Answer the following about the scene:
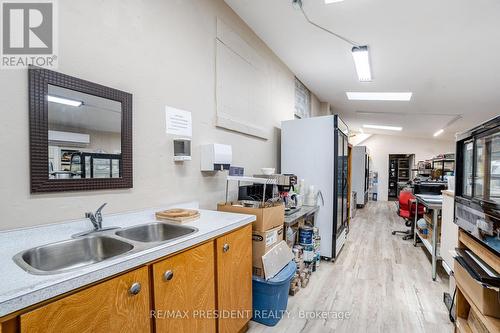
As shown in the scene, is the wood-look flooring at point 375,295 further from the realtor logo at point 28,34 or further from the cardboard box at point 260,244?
the realtor logo at point 28,34

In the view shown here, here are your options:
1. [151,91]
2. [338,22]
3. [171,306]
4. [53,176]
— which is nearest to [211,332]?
[171,306]

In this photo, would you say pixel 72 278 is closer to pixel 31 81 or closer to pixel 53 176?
pixel 53 176

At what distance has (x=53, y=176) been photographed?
51.2 inches

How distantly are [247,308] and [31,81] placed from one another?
1914 mm

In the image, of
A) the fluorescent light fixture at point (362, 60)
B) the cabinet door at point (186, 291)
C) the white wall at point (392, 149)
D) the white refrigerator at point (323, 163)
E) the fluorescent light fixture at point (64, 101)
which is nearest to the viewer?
the cabinet door at point (186, 291)

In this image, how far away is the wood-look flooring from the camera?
2.13m

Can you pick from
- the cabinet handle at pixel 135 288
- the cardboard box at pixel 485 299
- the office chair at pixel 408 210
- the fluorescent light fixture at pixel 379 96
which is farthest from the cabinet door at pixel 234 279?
the fluorescent light fixture at pixel 379 96

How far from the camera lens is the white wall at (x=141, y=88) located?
3.90ft

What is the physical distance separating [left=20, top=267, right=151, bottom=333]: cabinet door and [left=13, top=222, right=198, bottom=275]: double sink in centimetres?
13

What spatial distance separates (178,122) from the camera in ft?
6.73

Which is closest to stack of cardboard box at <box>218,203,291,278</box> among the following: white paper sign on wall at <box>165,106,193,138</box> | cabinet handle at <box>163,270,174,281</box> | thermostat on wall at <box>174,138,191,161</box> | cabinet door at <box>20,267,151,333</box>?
thermostat on wall at <box>174,138,191,161</box>

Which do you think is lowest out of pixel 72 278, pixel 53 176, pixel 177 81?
pixel 72 278

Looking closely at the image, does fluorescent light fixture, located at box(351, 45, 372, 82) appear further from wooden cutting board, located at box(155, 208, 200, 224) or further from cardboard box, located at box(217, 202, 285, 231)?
wooden cutting board, located at box(155, 208, 200, 224)

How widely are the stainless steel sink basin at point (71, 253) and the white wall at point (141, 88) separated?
20cm
